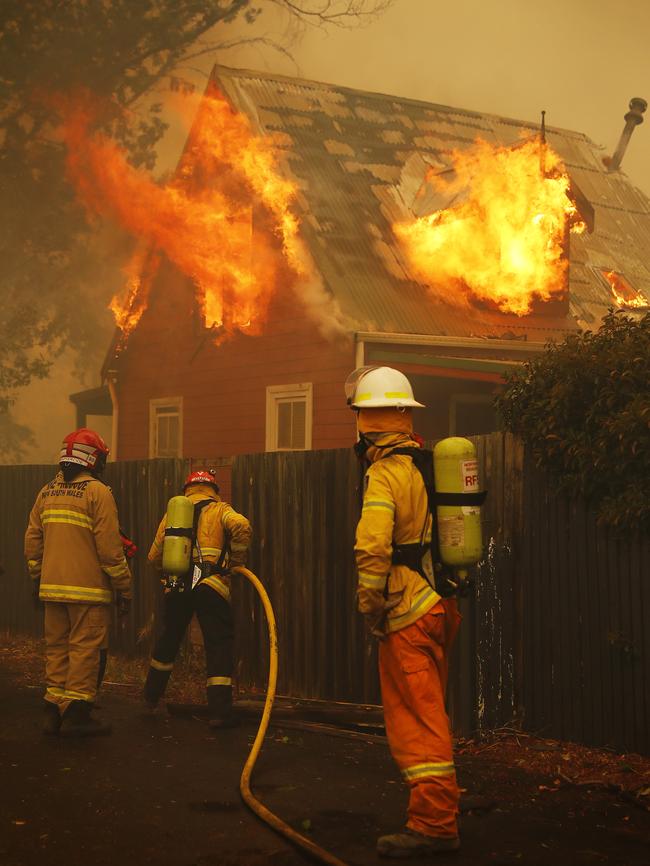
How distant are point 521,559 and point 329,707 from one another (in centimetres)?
194

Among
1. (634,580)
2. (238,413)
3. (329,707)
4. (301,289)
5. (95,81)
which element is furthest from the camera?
(95,81)

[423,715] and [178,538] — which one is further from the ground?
[178,538]

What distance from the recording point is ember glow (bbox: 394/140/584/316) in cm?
1639

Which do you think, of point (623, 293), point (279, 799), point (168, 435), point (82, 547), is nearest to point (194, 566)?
point (82, 547)

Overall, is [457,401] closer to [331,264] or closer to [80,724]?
[331,264]

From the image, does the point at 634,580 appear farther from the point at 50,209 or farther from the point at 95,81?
the point at 50,209

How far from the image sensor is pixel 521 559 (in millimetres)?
7297

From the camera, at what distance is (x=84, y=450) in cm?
816

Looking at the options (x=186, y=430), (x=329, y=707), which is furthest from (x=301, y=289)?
(x=329, y=707)

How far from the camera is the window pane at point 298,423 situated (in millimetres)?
16312

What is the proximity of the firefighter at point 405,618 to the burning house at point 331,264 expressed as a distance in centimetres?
889

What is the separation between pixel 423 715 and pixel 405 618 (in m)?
0.46

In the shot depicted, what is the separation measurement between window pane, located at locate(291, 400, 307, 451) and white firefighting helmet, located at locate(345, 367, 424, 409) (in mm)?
10455

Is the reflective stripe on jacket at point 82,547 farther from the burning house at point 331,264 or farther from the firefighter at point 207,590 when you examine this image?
the burning house at point 331,264
